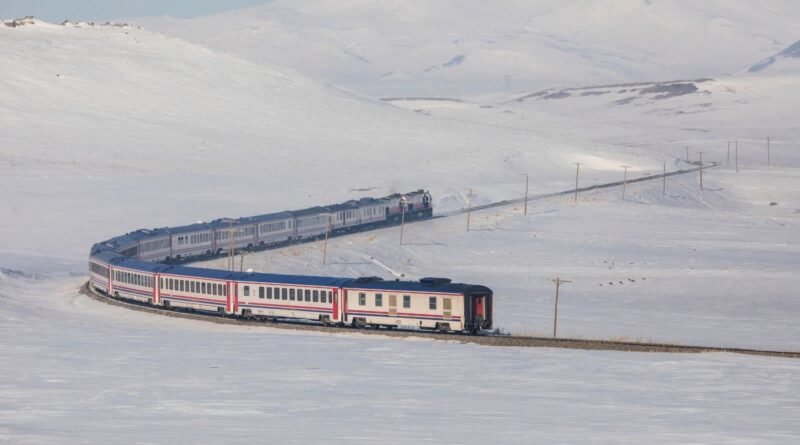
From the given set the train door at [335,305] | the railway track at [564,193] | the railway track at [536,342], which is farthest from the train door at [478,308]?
the railway track at [564,193]

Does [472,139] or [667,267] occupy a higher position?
[472,139]

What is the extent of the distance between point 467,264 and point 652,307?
20.0 meters

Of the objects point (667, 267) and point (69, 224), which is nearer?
point (667, 267)

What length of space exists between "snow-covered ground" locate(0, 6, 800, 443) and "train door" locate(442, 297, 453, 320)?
74.4 inches

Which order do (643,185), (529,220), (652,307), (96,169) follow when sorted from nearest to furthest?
1. (652,307)
2. (529,220)
3. (96,169)
4. (643,185)

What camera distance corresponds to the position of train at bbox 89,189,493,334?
178ft

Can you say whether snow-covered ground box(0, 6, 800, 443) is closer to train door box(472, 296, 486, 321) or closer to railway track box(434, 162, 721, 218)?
train door box(472, 296, 486, 321)

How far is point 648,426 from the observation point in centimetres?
3600

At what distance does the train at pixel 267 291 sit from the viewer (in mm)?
54188

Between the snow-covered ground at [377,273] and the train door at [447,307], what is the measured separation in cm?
189

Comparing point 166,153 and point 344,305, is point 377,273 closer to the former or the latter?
point 344,305

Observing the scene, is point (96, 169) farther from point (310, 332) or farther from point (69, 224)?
point (310, 332)

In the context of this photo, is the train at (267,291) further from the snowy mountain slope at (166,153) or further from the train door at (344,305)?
the snowy mountain slope at (166,153)

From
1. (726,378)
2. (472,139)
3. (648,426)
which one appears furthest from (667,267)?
(472,139)
